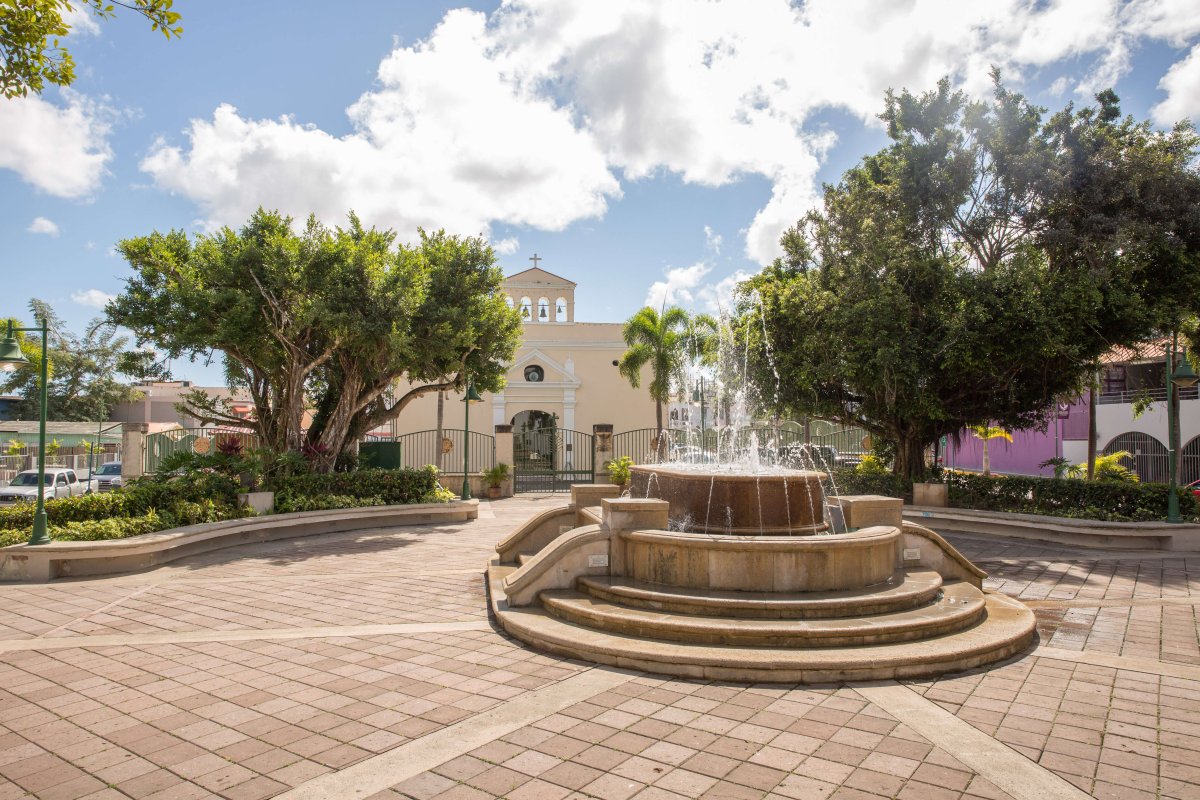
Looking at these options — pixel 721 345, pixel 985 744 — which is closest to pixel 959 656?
pixel 985 744

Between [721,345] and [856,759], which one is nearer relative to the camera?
[856,759]

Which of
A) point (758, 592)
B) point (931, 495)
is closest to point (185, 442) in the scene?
point (758, 592)

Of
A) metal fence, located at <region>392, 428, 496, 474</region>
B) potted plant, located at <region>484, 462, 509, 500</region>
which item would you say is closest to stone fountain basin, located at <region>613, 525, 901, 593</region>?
potted plant, located at <region>484, 462, 509, 500</region>

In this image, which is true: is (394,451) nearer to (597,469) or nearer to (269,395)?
(269,395)

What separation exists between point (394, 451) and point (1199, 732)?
16.5 metres

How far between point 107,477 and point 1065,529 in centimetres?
2745

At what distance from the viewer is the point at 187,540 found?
1090cm

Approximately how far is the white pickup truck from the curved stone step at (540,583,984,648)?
16831mm

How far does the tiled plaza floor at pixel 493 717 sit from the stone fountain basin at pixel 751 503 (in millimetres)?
2527

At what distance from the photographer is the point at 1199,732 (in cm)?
446

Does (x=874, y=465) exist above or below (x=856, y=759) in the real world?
above

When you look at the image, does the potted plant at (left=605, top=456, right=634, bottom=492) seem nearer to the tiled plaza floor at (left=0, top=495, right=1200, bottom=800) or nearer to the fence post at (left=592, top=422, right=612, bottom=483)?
the fence post at (left=592, top=422, right=612, bottom=483)

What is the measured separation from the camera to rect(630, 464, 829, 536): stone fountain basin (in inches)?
313

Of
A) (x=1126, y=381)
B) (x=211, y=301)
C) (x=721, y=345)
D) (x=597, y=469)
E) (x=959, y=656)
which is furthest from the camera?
(x=1126, y=381)
